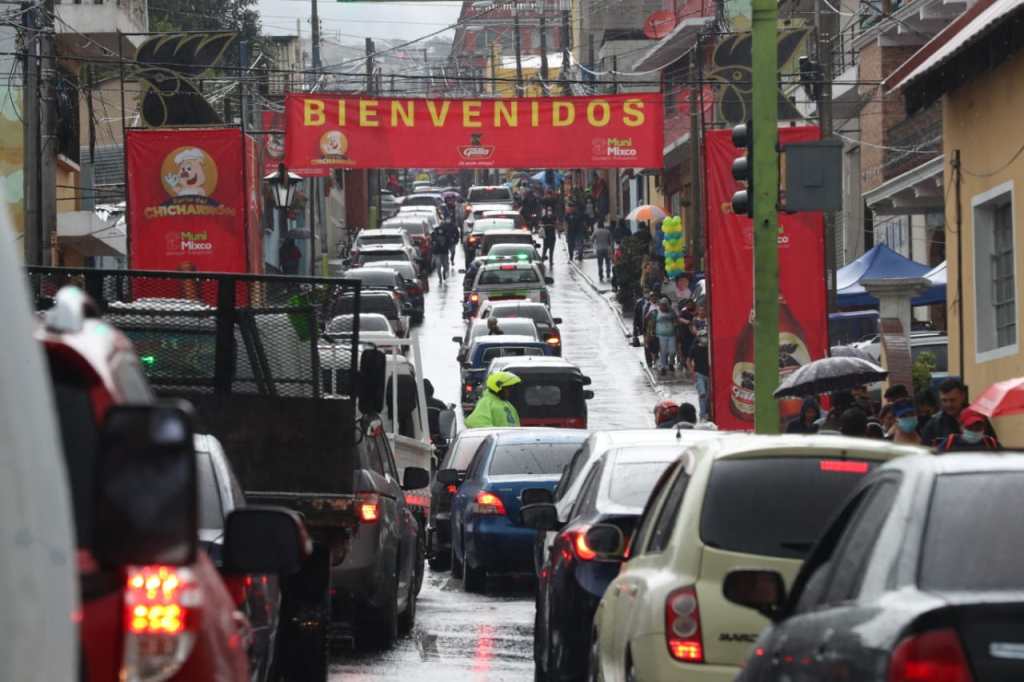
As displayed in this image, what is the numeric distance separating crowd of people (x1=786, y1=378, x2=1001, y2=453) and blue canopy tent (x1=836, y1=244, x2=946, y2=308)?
1144cm

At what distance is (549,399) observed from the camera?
29.5 metres

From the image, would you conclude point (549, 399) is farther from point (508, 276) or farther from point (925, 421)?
point (508, 276)

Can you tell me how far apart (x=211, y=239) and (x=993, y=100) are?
15482 millimetres

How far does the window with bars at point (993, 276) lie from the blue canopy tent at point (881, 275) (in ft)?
24.9

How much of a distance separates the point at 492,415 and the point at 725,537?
47.5 feet

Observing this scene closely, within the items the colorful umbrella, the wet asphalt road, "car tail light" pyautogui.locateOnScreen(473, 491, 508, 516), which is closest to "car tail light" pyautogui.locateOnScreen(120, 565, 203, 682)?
the wet asphalt road

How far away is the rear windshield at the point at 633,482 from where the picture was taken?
428 inches

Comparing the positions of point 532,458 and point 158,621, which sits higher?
point 158,621

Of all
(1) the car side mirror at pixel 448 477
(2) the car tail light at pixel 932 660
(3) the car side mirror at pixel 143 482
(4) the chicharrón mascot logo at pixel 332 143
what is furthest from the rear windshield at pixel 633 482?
(4) the chicharrón mascot logo at pixel 332 143

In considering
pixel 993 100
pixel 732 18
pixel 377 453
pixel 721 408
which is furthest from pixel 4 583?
pixel 732 18

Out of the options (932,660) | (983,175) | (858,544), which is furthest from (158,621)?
(983,175)

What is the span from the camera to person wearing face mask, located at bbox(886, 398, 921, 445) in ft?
53.6

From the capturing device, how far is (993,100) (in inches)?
800

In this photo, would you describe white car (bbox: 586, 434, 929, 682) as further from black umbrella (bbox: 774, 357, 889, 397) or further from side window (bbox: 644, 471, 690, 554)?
black umbrella (bbox: 774, 357, 889, 397)
